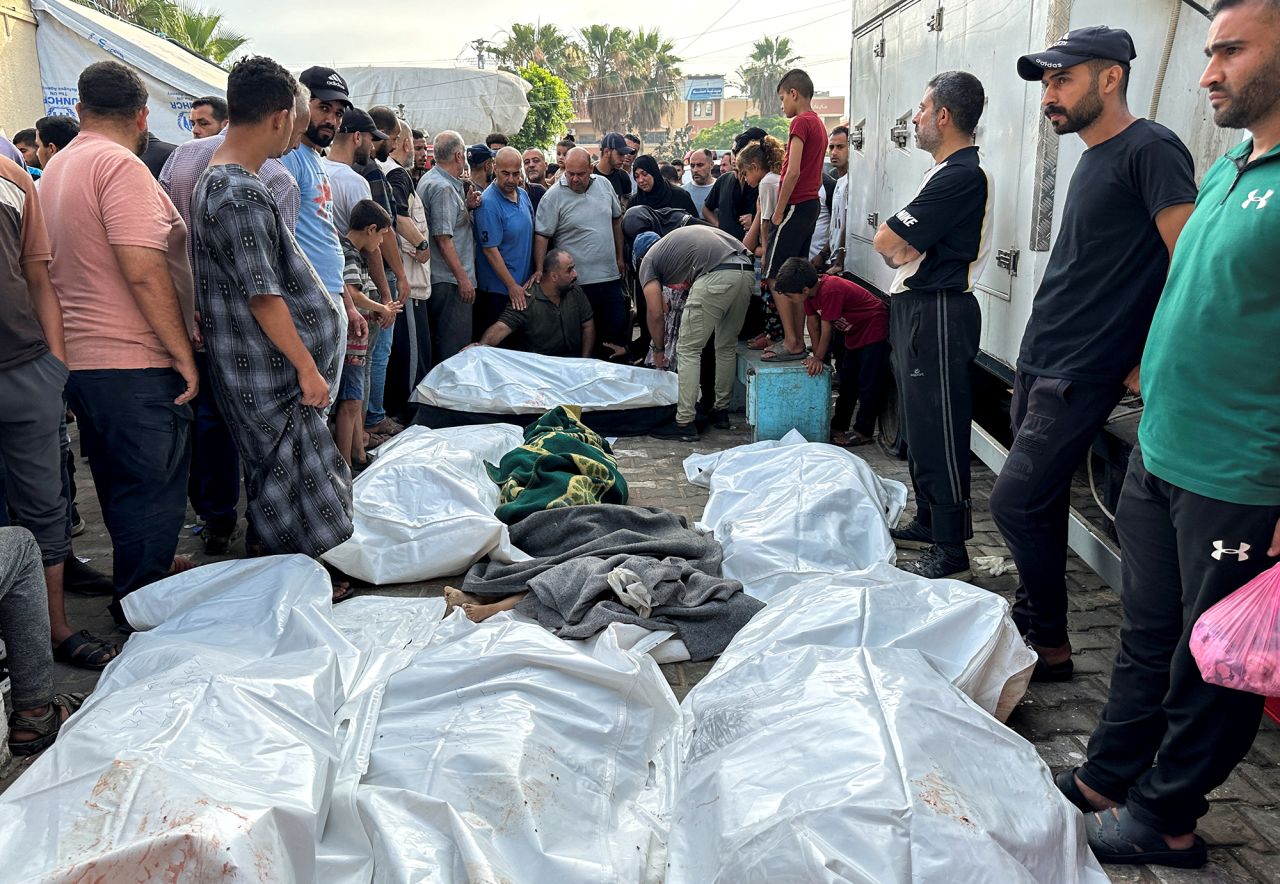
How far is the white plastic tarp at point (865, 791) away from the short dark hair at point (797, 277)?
378 centimetres

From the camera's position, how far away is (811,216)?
6926 mm

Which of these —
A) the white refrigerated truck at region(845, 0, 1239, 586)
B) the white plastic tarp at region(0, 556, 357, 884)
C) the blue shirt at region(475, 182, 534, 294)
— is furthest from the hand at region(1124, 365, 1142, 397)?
the blue shirt at region(475, 182, 534, 294)

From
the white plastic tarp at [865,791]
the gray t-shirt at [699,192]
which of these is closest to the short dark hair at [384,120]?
the gray t-shirt at [699,192]

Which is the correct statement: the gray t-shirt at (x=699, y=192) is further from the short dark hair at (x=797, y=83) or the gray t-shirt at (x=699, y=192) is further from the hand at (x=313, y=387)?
the hand at (x=313, y=387)

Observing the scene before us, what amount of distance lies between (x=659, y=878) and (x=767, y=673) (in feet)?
2.02

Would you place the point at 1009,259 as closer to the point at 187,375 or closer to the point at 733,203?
the point at 187,375

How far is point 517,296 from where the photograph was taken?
24.7 ft

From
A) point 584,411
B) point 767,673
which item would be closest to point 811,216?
point 584,411

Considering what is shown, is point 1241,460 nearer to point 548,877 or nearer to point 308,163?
point 548,877

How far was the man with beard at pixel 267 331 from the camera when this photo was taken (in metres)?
3.33

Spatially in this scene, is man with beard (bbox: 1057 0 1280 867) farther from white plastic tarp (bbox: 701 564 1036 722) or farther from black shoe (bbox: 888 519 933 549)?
black shoe (bbox: 888 519 933 549)

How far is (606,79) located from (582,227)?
5484 centimetres

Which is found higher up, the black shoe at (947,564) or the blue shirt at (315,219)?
the blue shirt at (315,219)

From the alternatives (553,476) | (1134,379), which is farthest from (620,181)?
(1134,379)
